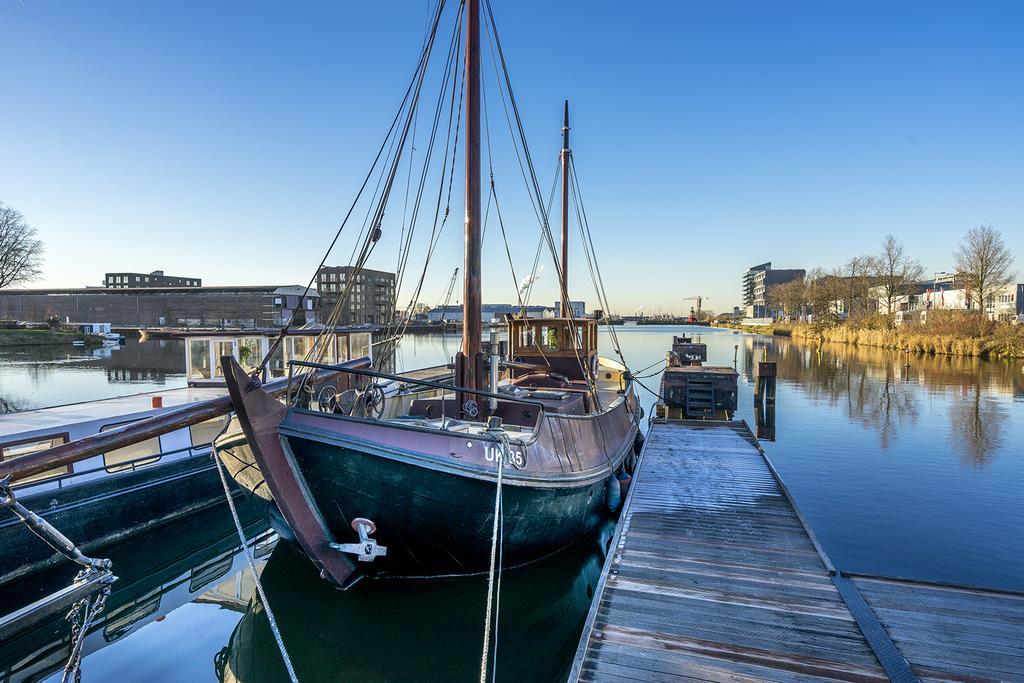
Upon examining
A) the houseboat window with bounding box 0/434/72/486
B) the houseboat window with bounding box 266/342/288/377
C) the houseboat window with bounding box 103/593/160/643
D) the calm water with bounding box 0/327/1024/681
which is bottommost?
the houseboat window with bounding box 103/593/160/643

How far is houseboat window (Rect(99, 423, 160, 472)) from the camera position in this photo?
11039 millimetres

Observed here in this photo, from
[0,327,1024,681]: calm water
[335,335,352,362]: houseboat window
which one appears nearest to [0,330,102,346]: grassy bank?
[335,335,352,362]: houseboat window

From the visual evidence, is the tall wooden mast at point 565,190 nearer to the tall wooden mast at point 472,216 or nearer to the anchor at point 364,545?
the tall wooden mast at point 472,216

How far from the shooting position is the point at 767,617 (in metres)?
6.00

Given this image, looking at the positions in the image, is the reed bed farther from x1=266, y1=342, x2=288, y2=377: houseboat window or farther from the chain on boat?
the chain on boat

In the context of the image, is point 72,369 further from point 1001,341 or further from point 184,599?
point 1001,341

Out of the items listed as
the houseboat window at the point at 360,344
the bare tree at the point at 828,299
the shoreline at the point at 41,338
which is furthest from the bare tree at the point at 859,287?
the shoreline at the point at 41,338

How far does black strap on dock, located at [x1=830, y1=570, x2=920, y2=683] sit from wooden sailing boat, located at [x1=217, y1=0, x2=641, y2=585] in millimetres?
4109

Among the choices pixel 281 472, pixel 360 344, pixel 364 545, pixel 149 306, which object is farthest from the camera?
pixel 149 306

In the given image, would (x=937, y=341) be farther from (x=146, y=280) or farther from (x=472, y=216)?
(x=146, y=280)

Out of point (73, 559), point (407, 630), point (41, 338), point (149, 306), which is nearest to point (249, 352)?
point (407, 630)

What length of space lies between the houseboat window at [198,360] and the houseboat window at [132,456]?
14.3 ft

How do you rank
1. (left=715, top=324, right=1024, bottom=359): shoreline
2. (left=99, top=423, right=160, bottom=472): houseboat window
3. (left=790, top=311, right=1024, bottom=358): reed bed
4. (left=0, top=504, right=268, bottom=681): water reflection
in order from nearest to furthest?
(left=0, top=504, right=268, bottom=681): water reflection → (left=99, top=423, right=160, bottom=472): houseboat window → (left=715, top=324, right=1024, bottom=359): shoreline → (left=790, top=311, right=1024, bottom=358): reed bed

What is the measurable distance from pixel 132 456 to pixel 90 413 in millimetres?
1463
